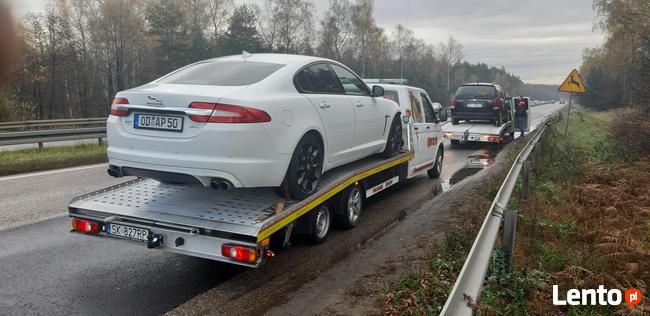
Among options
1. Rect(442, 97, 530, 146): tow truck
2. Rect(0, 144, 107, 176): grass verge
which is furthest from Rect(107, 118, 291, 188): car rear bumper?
Rect(442, 97, 530, 146): tow truck

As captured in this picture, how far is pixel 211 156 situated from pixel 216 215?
570mm

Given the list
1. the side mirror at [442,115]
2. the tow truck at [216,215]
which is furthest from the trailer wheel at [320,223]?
the side mirror at [442,115]

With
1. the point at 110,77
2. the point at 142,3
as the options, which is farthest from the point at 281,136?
the point at 142,3

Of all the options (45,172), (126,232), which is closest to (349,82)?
(126,232)

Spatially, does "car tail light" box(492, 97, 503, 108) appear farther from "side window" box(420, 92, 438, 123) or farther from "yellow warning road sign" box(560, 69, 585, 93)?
"side window" box(420, 92, 438, 123)

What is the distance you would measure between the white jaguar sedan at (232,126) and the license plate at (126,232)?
0.50 meters

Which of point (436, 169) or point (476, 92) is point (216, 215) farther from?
point (476, 92)

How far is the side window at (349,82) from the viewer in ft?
19.5

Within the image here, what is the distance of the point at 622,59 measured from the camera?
176 feet

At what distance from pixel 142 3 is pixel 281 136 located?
4584cm

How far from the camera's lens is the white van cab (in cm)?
843

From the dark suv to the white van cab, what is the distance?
6713 millimetres

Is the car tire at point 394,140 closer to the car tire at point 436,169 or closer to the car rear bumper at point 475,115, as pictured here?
the car tire at point 436,169

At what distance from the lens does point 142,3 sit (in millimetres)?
44719
